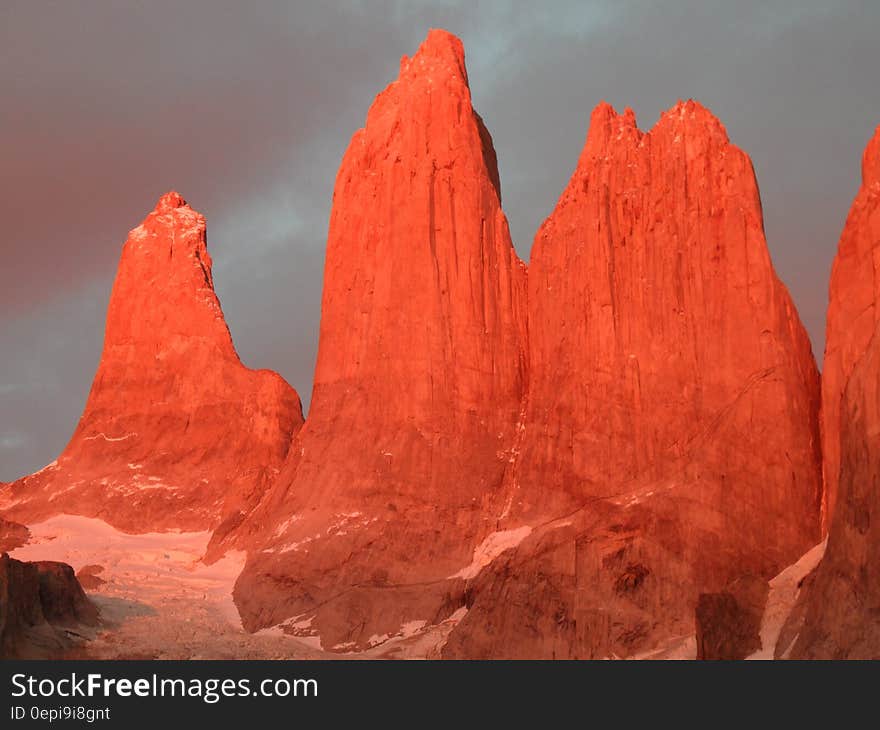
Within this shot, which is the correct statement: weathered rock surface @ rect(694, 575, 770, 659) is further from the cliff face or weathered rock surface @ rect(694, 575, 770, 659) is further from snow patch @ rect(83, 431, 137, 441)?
snow patch @ rect(83, 431, 137, 441)

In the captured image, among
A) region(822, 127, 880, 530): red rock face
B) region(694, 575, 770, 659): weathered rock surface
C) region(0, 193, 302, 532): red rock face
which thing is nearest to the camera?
region(694, 575, 770, 659): weathered rock surface

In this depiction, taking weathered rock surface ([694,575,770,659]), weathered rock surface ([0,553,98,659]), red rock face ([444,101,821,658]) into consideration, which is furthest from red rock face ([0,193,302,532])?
weathered rock surface ([694,575,770,659])

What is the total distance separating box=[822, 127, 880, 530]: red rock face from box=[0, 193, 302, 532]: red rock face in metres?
29.5

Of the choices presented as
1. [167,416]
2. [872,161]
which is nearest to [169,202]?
[167,416]

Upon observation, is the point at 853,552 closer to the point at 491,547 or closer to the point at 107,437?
the point at 491,547

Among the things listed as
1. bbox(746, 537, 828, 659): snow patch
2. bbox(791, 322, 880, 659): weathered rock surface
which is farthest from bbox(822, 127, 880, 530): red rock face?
bbox(791, 322, 880, 659): weathered rock surface

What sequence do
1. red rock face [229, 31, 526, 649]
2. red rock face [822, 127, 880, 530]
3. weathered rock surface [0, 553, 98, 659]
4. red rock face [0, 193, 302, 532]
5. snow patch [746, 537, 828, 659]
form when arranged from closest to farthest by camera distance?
snow patch [746, 537, 828, 659] < weathered rock surface [0, 553, 98, 659] < red rock face [822, 127, 880, 530] < red rock face [229, 31, 526, 649] < red rock face [0, 193, 302, 532]

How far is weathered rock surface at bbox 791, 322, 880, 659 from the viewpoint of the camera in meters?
46.7

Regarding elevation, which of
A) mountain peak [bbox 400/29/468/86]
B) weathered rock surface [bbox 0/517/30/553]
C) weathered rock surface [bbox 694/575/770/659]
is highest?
mountain peak [bbox 400/29/468/86]

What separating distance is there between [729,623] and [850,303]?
44.1ft

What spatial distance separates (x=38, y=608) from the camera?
63562 millimetres

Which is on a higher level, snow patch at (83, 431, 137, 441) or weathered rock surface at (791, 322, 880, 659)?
snow patch at (83, 431, 137, 441)

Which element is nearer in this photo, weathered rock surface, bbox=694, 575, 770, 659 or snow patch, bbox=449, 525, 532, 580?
weathered rock surface, bbox=694, 575, 770, 659

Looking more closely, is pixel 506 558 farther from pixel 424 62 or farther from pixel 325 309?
pixel 424 62
